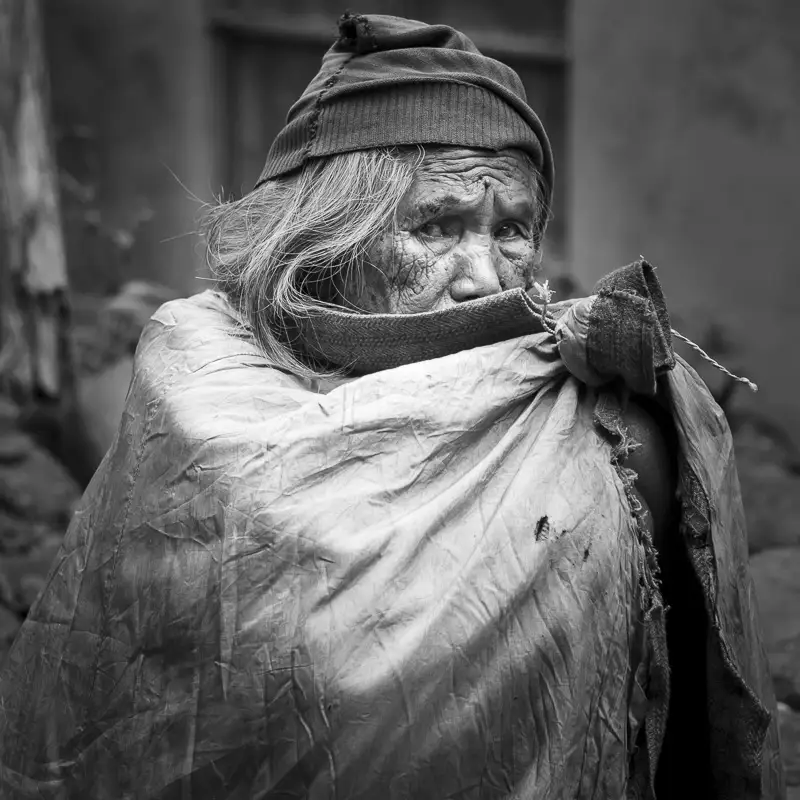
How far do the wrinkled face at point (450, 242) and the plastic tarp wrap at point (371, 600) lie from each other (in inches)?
10.1

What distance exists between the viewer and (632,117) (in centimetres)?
537

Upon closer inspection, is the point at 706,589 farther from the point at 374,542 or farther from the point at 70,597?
the point at 70,597

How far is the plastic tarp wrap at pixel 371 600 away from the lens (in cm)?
170

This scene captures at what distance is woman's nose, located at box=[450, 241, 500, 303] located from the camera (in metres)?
2.20

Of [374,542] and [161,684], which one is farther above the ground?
[374,542]

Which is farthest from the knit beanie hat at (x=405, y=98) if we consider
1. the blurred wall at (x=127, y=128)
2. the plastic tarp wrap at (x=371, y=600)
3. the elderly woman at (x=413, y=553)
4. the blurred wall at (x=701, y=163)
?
the blurred wall at (x=127, y=128)

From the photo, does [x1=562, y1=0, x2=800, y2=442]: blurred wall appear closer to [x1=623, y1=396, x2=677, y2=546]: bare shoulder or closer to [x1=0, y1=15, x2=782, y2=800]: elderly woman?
[x1=0, y1=15, x2=782, y2=800]: elderly woman

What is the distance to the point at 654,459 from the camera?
6.29 feet

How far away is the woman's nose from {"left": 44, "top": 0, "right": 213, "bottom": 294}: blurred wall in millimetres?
3602

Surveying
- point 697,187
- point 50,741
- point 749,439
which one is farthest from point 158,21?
point 50,741

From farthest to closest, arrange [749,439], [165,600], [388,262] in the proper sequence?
[749,439]
[388,262]
[165,600]

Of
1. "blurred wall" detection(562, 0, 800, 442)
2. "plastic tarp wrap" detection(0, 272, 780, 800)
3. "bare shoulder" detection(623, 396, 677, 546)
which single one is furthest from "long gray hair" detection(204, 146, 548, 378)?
"blurred wall" detection(562, 0, 800, 442)

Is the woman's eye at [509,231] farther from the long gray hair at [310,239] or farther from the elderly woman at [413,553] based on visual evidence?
the long gray hair at [310,239]

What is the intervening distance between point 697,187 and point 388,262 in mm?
3278
